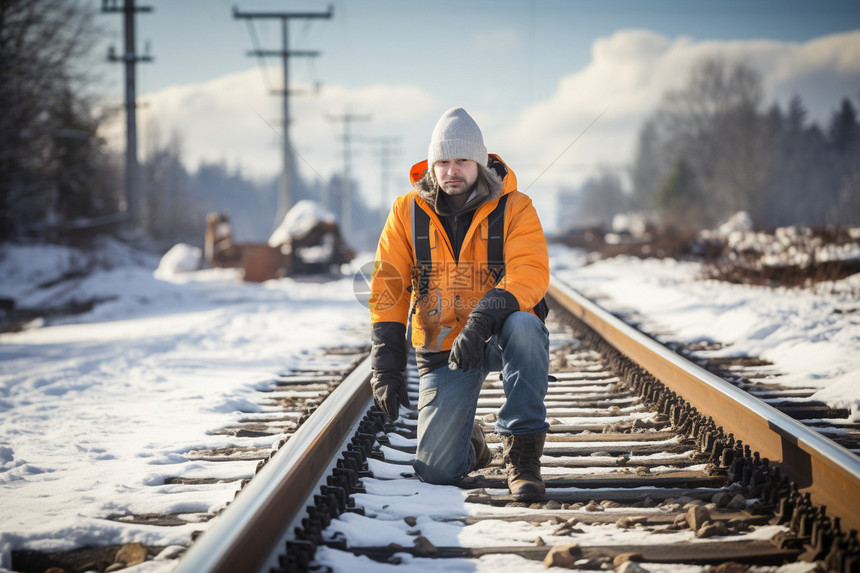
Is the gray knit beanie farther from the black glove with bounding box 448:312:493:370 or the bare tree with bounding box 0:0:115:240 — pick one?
the bare tree with bounding box 0:0:115:240

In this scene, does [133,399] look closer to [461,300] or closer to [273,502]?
[461,300]

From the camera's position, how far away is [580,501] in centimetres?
280

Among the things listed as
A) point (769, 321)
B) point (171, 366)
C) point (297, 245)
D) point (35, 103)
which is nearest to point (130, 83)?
point (35, 103)

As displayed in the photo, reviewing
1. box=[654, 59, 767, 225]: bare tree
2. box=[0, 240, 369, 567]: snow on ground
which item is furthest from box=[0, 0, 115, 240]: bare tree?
box=[654, 59, 767, 225]: bare tree

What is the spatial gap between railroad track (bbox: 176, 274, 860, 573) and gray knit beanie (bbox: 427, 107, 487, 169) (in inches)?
50.3

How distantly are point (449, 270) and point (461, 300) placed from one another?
0.14 meters

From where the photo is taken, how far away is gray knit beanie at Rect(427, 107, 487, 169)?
313 centimetres

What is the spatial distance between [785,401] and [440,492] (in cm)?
213

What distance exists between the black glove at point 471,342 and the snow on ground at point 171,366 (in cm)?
55

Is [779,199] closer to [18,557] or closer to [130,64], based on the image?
[130,64]

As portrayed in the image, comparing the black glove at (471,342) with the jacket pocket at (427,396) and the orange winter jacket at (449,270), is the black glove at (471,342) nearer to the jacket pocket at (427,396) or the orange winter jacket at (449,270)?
the orange winter jacket at (449,270)

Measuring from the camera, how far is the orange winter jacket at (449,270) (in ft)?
10.0

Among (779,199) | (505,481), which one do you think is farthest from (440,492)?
(779,199)

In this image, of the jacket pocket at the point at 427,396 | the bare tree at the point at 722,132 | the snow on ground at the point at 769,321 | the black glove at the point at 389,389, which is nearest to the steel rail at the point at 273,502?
the black glove at the point at 389,389
